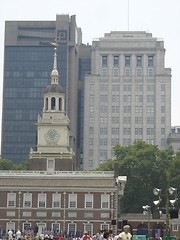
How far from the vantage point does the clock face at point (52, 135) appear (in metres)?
105

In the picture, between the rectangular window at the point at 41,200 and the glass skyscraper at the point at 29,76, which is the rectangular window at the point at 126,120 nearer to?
the glass skyscraper at the point at 29,76

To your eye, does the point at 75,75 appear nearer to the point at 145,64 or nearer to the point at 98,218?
the point at 145,64

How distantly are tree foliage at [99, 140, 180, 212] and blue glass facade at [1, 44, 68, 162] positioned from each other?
61446 millimetres

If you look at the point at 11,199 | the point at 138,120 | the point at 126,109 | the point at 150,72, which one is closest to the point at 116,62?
the point at 150,72

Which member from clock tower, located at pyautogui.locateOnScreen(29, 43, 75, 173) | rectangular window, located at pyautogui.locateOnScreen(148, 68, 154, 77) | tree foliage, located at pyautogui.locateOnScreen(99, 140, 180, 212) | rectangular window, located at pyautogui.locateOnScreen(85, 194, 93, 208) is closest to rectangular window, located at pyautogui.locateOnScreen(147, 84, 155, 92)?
rectangular window, located at pyautogui.locateOnScreen(148, 68, 154, 77)

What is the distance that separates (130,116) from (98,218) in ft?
312

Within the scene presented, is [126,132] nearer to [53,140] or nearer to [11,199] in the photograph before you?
[53,140]

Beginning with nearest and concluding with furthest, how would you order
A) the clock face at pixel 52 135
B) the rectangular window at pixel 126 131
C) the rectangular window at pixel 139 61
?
1. the clock face at pixel 52 135
2. the rectangular window at pixel 126 131
3. the rectangular window at pixel 139 61

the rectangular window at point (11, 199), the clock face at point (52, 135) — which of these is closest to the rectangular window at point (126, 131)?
the clock face at point (52, 135)

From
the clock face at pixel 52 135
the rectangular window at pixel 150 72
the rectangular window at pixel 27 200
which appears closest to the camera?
the rectangular window at pixel 27 200

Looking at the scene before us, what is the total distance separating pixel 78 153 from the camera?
193 metres

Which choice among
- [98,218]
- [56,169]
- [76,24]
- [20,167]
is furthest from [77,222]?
[76,24]

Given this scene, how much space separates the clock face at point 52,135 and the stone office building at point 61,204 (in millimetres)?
8655

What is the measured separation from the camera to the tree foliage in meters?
113
